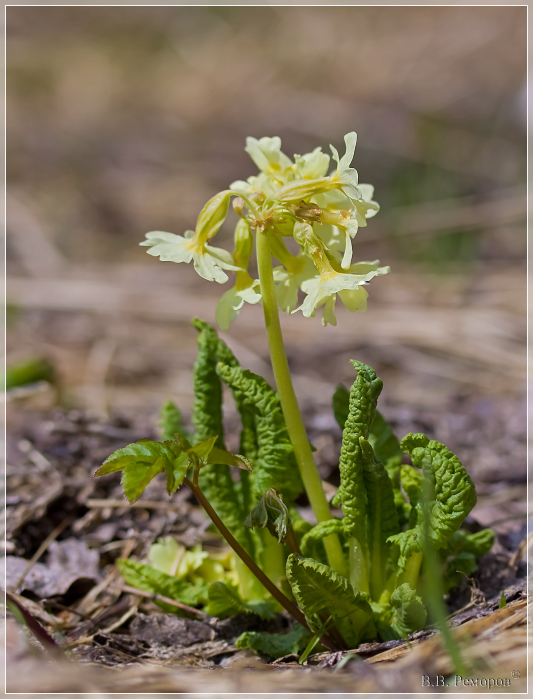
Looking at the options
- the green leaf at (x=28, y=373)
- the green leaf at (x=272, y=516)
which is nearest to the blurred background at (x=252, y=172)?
the green leaf at (x=28, y=373)

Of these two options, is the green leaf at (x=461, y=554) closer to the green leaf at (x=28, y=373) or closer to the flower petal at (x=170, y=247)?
the flower petal at (x=170, y=247)

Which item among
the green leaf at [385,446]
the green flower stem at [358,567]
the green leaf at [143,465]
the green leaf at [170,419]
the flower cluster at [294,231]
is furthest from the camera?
the green leaf at [170,419]

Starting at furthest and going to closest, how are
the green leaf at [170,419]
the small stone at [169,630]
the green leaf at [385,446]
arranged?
1. the green leaf at [170,419]
2. the green leaf at [385,446]
3. the small stone at [169,630]

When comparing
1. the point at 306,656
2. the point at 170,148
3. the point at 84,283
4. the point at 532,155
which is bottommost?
the point at 306,656

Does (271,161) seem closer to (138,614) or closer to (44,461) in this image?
(138,614)

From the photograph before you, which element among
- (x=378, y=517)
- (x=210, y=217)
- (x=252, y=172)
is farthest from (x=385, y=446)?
(x=252, y=172)

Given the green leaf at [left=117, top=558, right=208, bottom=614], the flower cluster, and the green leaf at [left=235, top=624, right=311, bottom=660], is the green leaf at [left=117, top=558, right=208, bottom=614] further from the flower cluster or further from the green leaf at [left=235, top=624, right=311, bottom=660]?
the flower cluster

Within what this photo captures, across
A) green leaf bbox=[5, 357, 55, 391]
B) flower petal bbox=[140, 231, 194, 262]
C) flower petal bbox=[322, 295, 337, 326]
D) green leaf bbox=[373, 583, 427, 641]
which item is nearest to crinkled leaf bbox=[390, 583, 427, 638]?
green leaf bbox=[373, 583, 427, 641]

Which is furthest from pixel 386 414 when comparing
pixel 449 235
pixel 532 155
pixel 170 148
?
pixel 170 148
